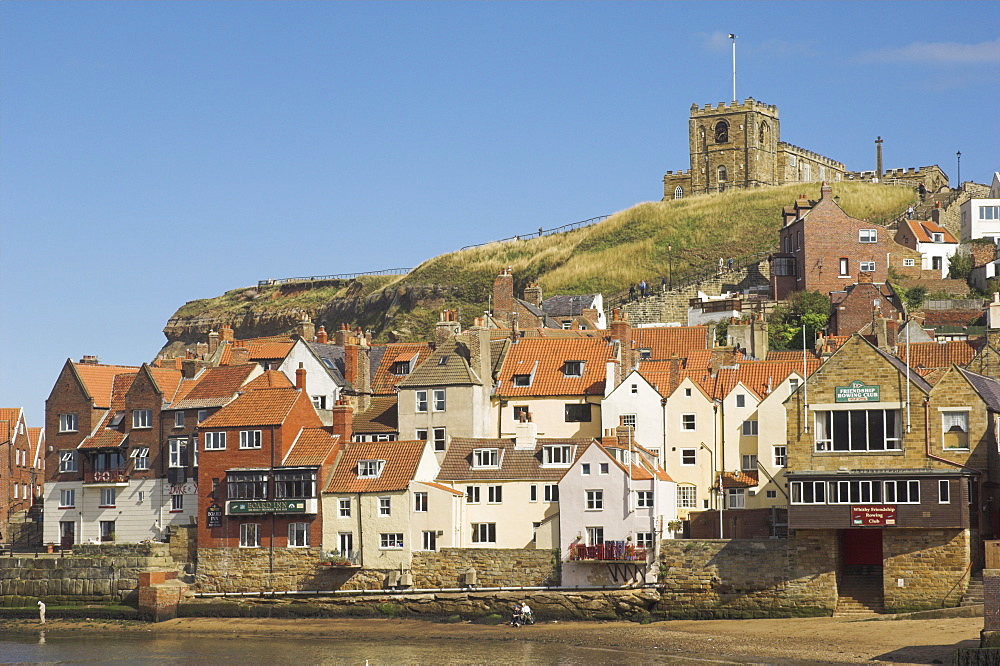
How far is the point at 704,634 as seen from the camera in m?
53.5

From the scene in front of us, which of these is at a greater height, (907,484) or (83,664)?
(907,484)

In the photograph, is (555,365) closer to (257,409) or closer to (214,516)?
(257,409)

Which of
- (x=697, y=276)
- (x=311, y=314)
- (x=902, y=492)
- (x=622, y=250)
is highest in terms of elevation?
(x=622, y=250)

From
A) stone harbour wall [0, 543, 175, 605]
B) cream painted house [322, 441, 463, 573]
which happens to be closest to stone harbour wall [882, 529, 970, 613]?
cream painted house [322, 441, 463, 573]

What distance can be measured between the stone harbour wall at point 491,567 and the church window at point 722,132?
8565cm

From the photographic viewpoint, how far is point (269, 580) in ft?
207

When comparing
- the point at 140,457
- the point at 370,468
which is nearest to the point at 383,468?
the point at 370,468

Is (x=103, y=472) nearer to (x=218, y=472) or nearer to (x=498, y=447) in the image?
(x=218, y=472)

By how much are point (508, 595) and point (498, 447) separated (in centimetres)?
693

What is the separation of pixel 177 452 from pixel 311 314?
70499 millimetres

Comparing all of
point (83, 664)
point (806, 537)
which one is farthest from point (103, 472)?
point (806, 537)

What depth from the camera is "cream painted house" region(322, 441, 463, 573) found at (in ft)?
201

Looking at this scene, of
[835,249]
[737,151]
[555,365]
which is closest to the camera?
[555,365]

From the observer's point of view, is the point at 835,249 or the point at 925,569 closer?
the point at 925,569
